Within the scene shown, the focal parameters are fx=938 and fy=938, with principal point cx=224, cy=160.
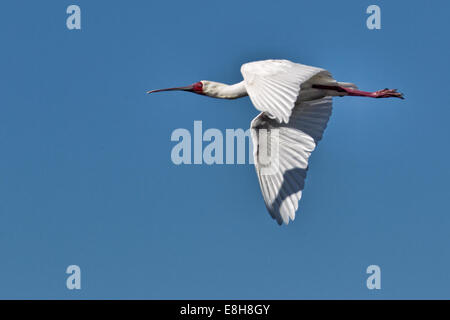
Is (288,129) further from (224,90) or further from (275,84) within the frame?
A: (275,84)

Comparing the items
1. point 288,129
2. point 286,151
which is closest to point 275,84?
point 286,151

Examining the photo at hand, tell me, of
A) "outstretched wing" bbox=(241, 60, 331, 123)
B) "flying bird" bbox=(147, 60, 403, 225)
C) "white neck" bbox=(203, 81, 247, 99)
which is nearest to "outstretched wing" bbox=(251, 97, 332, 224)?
"flying bird" bbox=(147, 60, 403, 225)

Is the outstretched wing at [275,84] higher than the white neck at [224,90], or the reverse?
the white neck at [224,90]

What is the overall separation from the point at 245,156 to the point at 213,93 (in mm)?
1928

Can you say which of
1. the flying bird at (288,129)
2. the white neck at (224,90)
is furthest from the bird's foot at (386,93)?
the white neck at (224,90)

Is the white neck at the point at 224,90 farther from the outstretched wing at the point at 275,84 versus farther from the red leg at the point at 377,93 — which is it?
the outstretched wing at the point at 275,84

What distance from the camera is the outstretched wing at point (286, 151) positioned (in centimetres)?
1834

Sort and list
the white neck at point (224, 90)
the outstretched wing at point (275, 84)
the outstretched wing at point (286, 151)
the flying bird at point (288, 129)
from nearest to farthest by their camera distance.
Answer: the outstretched wing at point (275, 84)
the flying bird at point (288, 129)
the outstretched wing at point (286, 151)
the white neck at point (224, 90)

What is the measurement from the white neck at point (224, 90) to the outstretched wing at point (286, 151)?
28.5 inches

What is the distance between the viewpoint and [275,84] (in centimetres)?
1544

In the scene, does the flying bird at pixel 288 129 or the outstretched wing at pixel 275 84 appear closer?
the outstretched wing at pixel 275 84

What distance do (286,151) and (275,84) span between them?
4.12 metres

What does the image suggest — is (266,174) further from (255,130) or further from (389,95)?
(389,95)

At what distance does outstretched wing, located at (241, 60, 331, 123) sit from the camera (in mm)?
14555
